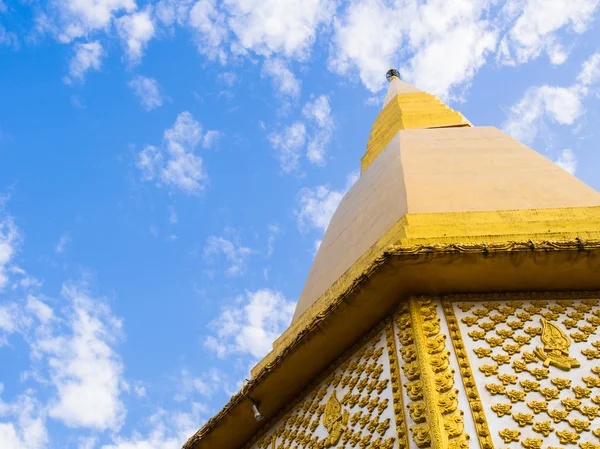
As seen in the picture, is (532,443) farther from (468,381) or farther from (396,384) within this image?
(396,384)

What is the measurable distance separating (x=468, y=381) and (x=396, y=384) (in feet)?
1.77

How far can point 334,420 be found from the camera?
5.11m

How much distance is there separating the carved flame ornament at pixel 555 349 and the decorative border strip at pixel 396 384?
3.33 feet

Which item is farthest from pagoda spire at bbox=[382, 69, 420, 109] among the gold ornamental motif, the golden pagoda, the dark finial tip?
the gold ornamental motif

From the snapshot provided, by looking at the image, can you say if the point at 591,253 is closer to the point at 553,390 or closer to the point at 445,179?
the point at 553,390

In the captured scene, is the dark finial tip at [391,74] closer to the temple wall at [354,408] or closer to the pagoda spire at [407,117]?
the pagoda spire at [407,117]

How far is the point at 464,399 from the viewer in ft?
14.1

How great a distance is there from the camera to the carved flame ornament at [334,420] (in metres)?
4.95

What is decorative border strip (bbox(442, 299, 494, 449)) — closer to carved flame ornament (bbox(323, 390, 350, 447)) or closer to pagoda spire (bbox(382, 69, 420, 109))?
carved flame ornament (bbox(323, 390, 350, 447))

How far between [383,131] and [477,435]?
7.92m

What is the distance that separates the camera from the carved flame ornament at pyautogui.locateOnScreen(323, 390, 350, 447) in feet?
16.2

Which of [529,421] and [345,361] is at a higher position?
[345,361]

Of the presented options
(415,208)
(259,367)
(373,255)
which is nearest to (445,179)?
(415,208)

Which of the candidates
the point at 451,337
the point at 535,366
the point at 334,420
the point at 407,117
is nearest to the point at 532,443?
the point at 535,366
